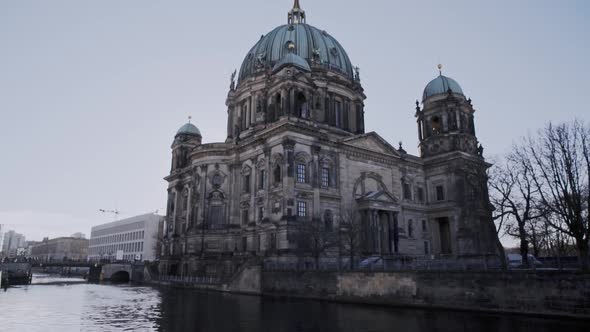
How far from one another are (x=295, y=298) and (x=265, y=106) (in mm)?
32126

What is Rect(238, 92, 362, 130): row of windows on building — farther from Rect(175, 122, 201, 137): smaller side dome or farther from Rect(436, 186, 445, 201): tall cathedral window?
Rect(436, 186, 445, 201): tall cathedral window

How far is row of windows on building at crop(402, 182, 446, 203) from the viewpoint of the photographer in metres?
61.0

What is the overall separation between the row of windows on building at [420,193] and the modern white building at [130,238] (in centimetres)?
7690

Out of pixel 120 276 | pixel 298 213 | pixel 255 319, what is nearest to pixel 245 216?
pixel 298 213

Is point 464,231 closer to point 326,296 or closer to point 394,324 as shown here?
point 326,296

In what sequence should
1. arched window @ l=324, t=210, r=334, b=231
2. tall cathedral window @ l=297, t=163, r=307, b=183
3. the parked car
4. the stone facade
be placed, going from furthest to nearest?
1. the stone facade
2. arched window @ l=324, t=210, r=334, b=231
3. tall cathedral window @ l=297, t=163, r=307, b=183
4. the parked car

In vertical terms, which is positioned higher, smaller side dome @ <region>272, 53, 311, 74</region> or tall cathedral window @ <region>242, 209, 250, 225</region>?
smaller side dome @ <region>272, 53, 311, 74</region>

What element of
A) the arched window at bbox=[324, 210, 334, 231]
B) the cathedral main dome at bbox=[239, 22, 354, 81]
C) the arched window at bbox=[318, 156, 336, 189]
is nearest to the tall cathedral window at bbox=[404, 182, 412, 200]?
the arched window at bbox=[318, 156, 336, 189]

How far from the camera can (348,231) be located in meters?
45.0

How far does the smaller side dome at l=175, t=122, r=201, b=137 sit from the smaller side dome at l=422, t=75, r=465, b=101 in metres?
38.5

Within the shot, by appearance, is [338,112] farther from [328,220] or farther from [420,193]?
[328,220]

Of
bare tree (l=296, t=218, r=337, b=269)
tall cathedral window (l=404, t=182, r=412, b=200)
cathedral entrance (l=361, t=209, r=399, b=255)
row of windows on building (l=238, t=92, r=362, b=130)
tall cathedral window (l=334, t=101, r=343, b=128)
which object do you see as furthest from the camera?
tall cathedral window (l=334, t=101, r=343, b=128)

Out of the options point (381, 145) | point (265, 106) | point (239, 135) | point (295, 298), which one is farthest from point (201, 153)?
point (295, 298)

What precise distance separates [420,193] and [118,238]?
111m
